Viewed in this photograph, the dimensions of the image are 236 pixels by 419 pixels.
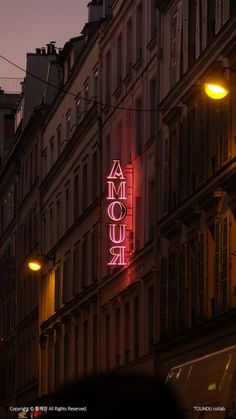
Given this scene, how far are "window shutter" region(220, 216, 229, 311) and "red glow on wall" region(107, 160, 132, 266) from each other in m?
11.5

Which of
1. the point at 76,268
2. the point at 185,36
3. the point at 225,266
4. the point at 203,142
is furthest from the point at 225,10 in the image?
the point at 76,268

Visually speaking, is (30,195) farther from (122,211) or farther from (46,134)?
(122,211)

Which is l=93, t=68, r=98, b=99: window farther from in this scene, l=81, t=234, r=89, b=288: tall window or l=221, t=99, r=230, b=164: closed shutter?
l=221, t=99, r=230, b=164: closed shutter

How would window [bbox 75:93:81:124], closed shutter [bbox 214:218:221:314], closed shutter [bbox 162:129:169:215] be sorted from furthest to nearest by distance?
window [bbox 75:93:81:124]
closed shutter [bbox 162:129:169:215]
closed shutter [bbox 214:218:221:314]

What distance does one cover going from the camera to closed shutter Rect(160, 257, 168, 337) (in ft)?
118

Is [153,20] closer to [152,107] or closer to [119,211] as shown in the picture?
[152,107]

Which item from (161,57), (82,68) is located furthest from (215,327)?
(82,68)

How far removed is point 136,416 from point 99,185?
145 feet

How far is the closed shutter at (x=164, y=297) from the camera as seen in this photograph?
36.1 meters

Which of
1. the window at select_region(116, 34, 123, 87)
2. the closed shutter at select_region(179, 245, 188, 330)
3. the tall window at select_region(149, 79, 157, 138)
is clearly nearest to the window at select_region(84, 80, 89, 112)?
the window at select_region(116, 34, 123, 87)

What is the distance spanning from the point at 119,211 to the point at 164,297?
21.2 feet

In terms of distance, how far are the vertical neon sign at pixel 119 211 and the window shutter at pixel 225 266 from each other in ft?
37.7

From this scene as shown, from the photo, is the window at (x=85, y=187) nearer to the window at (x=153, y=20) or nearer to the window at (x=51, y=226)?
the window at (x=51, y=226)

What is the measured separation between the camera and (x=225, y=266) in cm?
2945
